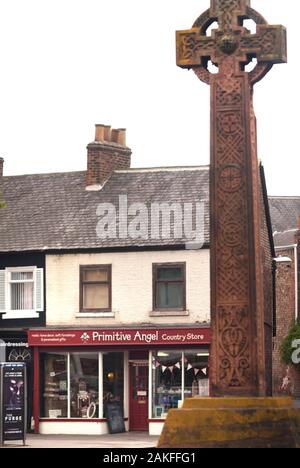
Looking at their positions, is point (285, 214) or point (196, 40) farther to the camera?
point (285, 214)

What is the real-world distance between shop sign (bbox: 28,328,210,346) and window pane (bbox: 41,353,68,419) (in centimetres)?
68

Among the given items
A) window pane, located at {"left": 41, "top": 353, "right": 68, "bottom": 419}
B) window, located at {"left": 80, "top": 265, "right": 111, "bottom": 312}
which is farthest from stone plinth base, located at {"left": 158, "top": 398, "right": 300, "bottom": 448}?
window pane, located at {"left": 41, "top": 353, "right": 68, "bottom": 419}

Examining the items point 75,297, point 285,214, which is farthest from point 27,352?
point 285,214

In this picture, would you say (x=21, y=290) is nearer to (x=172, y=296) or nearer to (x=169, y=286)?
(x=169, y=286)

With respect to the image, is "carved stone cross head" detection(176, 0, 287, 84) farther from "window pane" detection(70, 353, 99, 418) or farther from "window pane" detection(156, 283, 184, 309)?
"window pane" detection(70, 353, 99, 418)

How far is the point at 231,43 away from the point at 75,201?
2424cm

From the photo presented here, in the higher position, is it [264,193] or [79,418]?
[264,193]

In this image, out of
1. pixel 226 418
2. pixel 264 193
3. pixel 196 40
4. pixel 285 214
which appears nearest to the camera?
pixel 226 418

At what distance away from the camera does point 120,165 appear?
4509 centimetres

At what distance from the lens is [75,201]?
44312 mm

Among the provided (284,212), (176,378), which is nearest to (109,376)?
(176,378)
